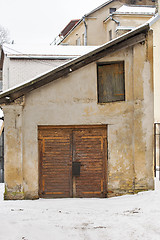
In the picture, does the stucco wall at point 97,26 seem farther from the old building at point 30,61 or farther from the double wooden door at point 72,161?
the double wooden door at point 72,161

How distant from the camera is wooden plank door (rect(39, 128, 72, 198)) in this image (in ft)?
A: 34.0

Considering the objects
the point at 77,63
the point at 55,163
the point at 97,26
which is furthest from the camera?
the point at 97,26

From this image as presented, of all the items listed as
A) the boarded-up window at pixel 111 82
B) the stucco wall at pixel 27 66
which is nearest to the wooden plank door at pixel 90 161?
the boarded-up window at pixel 111 82

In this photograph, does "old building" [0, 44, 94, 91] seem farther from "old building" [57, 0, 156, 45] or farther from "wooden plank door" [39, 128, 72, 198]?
"wooden plank door" [39, 128, 72, 198]

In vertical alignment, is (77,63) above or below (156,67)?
below

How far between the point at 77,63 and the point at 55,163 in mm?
3168

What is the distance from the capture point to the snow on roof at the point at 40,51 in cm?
1906

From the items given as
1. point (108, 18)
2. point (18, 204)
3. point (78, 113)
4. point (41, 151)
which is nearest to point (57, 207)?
point (18, 204)

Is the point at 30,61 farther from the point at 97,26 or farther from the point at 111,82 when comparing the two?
the point at 97,26

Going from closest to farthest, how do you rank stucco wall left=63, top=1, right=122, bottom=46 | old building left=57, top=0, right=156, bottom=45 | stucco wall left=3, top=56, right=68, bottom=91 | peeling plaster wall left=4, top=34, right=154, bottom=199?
peeling plaster wall left=4, top=34, right=154, bottom=199, stucco wall left=3, top=56, right=68, bottom=91, old building left=57, top=0, right=156, bottom=45, stucco wall left=63, top=1, right=122, bottom=46

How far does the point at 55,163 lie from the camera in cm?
1041

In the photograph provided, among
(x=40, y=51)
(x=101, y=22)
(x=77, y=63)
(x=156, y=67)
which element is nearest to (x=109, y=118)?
(x=77, y=63)

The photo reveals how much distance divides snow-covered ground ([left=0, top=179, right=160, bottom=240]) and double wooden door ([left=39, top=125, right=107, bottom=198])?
46 cm

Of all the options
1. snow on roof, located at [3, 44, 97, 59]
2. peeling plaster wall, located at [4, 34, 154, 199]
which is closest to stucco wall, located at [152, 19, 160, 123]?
snow on roof, located at [3, 44, 97, 59]
